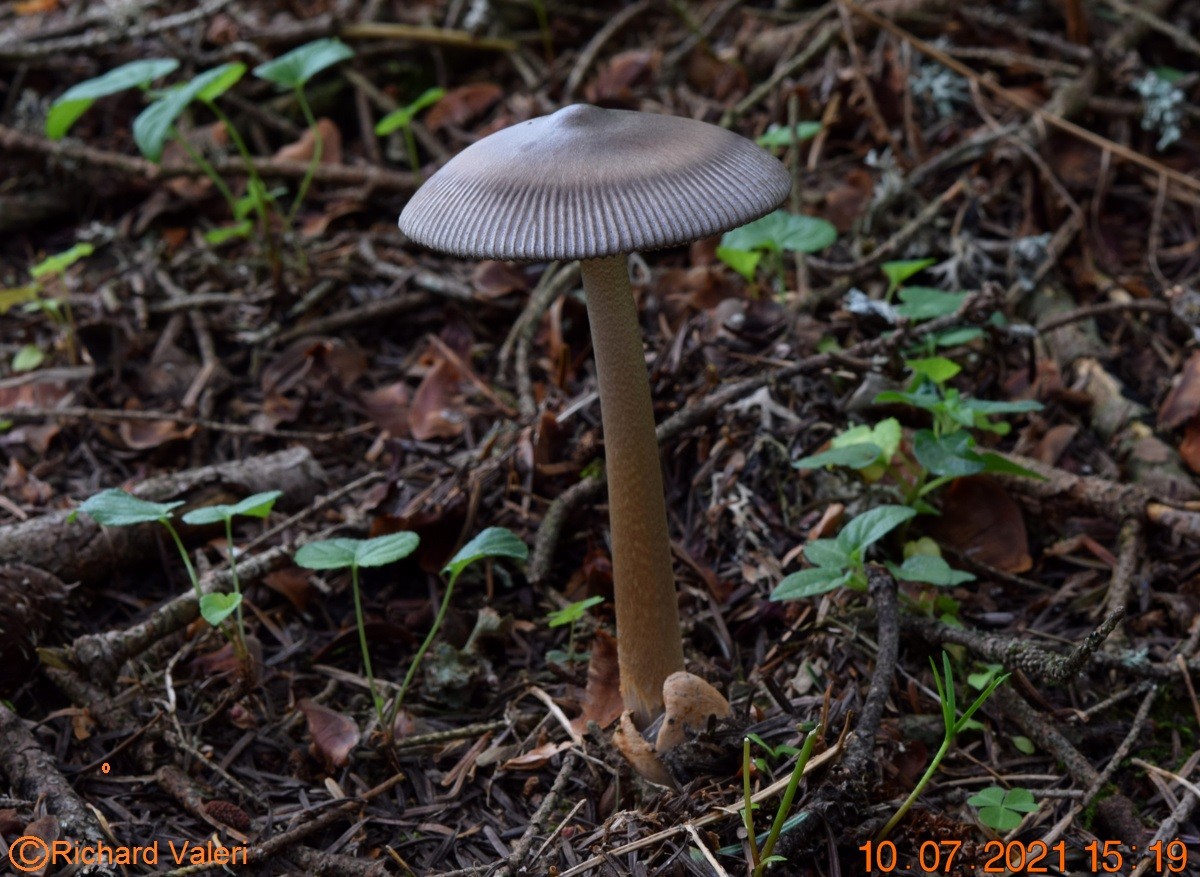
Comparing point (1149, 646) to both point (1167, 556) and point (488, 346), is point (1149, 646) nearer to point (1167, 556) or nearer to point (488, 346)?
point (1167, 556)

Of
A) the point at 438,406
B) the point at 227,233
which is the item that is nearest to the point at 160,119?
the point at 227,233

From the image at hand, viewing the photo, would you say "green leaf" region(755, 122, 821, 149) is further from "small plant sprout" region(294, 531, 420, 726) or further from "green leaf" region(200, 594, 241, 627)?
"green leaf" region(200, 594, 241, 627)

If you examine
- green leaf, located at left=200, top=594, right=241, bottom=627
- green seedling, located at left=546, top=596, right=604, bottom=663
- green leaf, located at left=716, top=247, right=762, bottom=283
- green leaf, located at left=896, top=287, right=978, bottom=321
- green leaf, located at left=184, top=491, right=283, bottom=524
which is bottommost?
green seedling, located at left=546, top=596, right=604, bottom=663

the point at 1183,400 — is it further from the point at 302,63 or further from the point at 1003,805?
the point at 302,63

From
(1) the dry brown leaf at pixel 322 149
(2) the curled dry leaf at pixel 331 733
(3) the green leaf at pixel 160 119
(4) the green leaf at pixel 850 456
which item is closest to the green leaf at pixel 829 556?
(4) the green leaf at pixel 850 456

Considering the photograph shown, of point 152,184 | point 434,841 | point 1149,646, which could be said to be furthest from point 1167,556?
point 152,184

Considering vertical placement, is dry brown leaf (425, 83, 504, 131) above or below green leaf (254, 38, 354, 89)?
below

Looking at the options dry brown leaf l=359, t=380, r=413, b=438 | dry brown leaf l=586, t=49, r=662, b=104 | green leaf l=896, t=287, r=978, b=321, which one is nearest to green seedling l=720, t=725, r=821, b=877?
green leaf l=896, t=287, r=978, b=321
